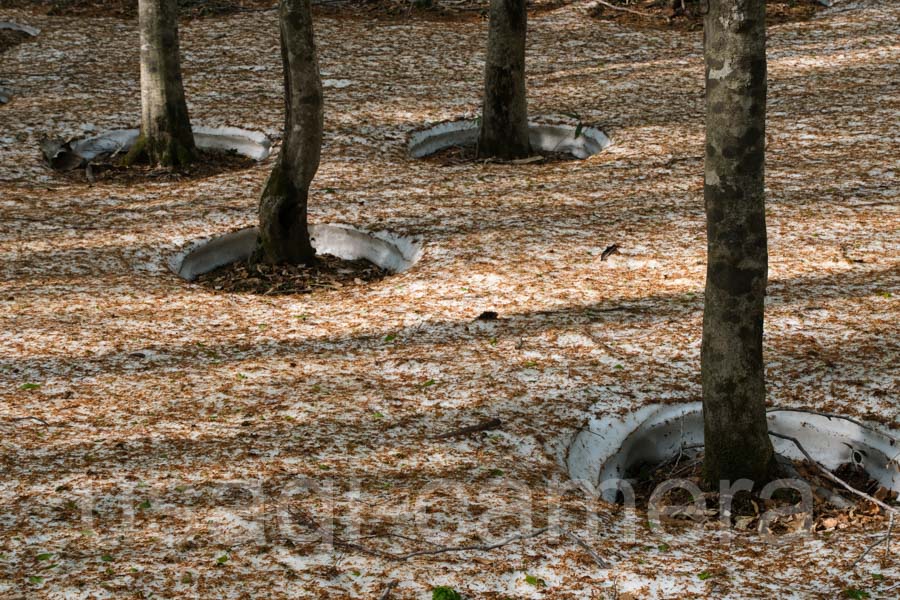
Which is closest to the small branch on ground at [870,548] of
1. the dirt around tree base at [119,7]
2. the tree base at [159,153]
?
the tree base at [159,153]

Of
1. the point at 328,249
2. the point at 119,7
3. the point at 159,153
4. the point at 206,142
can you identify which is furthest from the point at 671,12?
the point at 328,249

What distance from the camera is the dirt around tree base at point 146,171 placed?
8742 millimetres

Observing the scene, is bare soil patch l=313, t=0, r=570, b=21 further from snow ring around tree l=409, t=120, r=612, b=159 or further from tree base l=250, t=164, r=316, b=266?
tree base l=250, t=164, r=316, b=266

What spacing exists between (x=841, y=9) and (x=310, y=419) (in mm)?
11879

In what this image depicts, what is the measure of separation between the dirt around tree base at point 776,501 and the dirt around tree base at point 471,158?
15.7 ft

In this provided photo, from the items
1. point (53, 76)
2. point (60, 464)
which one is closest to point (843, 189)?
point (60, 464)

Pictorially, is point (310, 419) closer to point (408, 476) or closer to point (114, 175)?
point (408, 476)

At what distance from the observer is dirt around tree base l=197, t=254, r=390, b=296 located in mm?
6766

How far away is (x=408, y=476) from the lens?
4363 millimetres

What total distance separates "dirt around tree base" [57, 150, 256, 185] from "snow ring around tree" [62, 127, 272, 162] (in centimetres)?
21

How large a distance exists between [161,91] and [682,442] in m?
6.21

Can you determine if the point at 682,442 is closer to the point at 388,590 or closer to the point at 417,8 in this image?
the point at 388,590

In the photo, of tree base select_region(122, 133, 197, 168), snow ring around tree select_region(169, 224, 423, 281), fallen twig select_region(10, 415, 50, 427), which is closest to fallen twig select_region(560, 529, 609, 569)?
fallen twig select_region(10, 415, 50, 427)

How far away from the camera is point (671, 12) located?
45.7 feet
